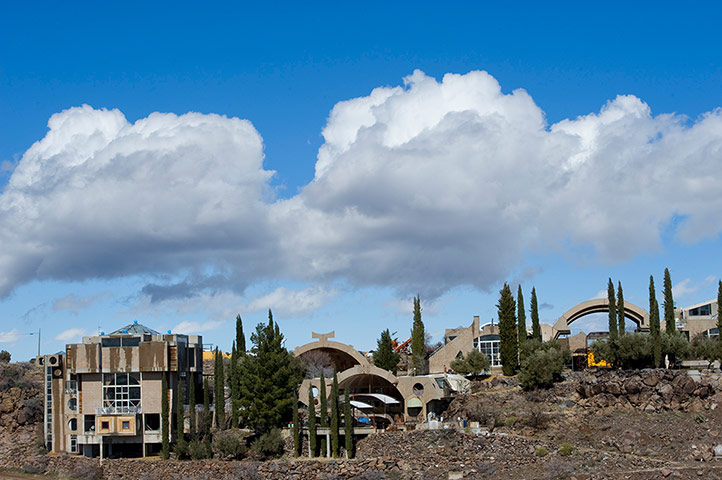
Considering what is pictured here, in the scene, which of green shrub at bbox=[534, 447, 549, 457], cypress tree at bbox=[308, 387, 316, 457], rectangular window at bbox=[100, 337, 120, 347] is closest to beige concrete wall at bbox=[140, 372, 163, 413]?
rectangular window at bbox=[100, 337, 120, 347]

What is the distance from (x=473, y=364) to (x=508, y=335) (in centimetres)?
414

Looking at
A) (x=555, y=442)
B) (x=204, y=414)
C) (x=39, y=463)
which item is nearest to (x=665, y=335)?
(x=555, y=442)

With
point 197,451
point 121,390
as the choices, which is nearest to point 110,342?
point 121,390

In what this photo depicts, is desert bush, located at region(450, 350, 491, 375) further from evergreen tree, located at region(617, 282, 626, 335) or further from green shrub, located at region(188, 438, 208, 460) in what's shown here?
green shrub, located at region(188, 438, 208, 460)

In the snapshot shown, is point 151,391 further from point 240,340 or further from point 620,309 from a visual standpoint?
point 620,309

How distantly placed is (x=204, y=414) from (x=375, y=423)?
1364 centimetres

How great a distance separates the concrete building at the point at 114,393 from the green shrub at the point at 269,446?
318 inches

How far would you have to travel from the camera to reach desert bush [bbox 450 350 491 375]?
7538 cm

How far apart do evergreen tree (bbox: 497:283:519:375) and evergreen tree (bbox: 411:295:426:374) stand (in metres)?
9.37

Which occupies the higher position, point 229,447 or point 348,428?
point 348,428

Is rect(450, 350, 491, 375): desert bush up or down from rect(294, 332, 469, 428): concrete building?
up

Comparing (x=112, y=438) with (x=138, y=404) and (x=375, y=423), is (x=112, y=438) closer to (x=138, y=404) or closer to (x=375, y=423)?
(x=138, y=404)

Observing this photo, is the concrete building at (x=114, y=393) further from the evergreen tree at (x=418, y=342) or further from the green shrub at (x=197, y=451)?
the evergreen tree at (x=418, y=342)

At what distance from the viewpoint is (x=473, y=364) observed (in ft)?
248
